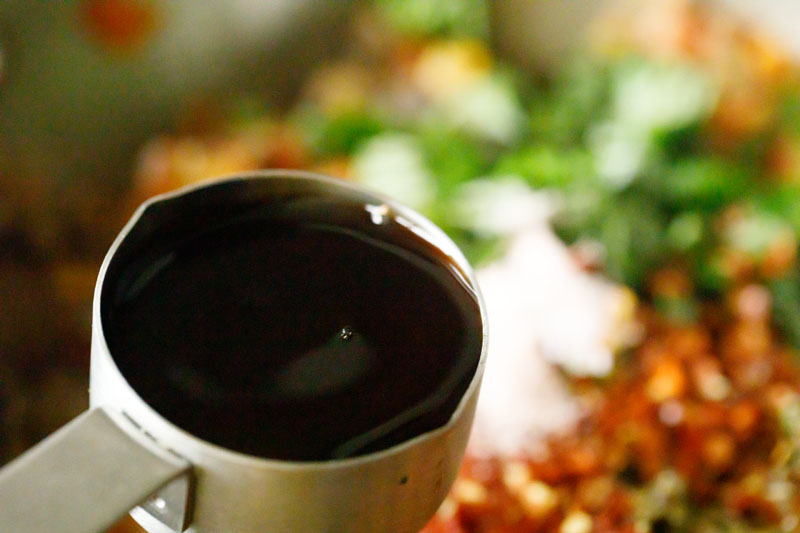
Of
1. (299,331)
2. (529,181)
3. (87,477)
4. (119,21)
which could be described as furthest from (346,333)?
(119,21)

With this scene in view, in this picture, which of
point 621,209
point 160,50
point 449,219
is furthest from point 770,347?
point 160,50

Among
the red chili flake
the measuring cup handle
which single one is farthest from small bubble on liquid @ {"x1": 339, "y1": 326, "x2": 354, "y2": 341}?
the red chili flake

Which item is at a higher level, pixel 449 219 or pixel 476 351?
pixel 476 351

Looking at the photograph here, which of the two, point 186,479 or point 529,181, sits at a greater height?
point 186,479

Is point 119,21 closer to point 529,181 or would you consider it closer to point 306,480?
point 529,181

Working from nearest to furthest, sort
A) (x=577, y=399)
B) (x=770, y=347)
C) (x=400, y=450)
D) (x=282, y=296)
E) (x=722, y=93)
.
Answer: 1. (x=400, y=450)
2. (x=282, y=296)
3. (x=577, y=399)
4. (x=770, y=347)
5. (x=722, y=93)

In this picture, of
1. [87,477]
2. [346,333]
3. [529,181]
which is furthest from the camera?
[529,181]

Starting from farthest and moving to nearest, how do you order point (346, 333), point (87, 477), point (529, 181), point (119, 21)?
point (119, 21), point (529, 181), point (346, 333), point (87, 477)

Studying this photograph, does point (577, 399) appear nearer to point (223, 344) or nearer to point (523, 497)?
point (523, 497)
